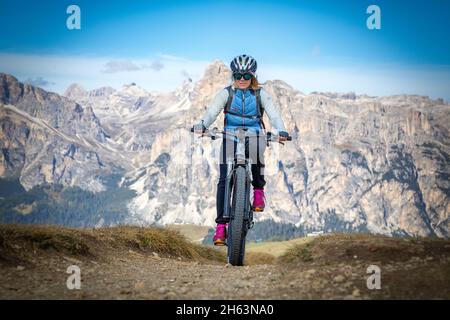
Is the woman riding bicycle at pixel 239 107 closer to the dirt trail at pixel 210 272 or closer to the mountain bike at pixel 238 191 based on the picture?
the mountain bike at pixel 238 191

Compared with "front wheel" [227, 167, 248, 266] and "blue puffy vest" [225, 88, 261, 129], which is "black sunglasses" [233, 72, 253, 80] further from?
"front wheel" [227, 167, 248, 266]

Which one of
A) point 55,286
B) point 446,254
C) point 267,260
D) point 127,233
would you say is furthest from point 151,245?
point 267,260

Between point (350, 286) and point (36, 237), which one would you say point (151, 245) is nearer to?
point (36, 237)

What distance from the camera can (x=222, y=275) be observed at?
1311cm

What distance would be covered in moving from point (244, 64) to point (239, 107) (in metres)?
1.29

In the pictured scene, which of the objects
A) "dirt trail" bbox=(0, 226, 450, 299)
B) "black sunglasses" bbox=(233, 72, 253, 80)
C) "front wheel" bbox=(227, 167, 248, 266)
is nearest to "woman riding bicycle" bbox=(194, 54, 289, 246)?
"black sunglasses" bbox=(233, 72, 253, 80)

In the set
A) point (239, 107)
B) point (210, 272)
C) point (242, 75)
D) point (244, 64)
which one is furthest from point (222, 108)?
point (210, 272)

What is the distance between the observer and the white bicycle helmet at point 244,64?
51.0ft

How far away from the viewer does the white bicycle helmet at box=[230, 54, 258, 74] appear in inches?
612

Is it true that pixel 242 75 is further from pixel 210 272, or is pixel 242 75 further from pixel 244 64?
pixel 210 272

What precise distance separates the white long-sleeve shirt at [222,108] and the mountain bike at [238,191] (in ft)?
1.52

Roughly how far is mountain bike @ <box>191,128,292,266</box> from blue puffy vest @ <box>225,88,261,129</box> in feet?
0.84
